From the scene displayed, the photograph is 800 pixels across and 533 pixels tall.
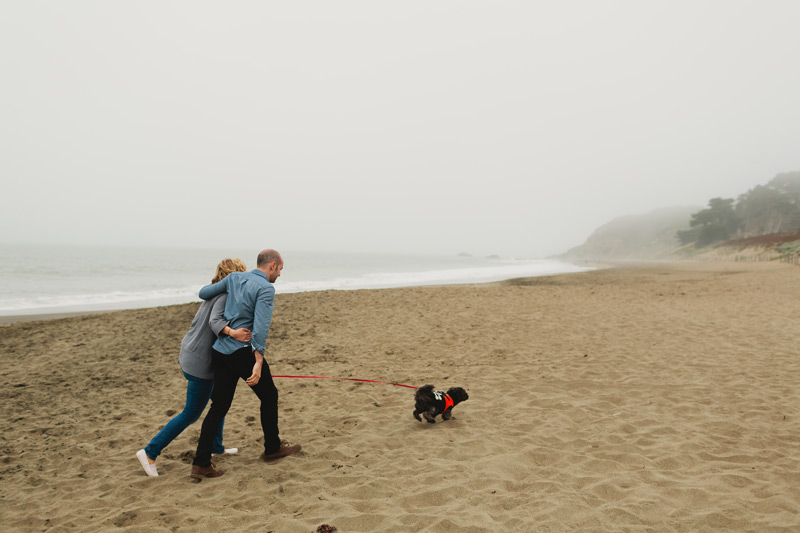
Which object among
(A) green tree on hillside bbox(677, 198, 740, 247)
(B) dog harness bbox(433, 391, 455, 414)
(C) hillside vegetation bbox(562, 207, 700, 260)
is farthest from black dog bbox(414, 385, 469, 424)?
(C) hillside vegetation bbox(562, 207, 700, 260)

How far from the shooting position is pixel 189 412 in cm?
349

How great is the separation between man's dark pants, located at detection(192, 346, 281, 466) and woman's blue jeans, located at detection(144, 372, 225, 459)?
0.31 ft

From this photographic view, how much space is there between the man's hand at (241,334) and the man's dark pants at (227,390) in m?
0.14

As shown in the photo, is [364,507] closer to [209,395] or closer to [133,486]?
[209,395]

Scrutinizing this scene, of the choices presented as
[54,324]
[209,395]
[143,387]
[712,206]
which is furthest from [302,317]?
[712,206]

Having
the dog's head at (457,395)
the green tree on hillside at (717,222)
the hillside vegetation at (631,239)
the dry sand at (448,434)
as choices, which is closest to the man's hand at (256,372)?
the dry sand at (448,434)

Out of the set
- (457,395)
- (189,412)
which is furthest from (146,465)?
(457,395)

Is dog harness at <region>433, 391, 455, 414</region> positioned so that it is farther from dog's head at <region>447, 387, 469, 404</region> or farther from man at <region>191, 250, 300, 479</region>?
man at <region>191, 250, 300, 479</region>

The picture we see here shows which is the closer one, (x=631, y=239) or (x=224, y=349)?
(x=224, y=349)

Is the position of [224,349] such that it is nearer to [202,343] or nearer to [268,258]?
[202,343]

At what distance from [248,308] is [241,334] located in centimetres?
22

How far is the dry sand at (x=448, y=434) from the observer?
2930 mm

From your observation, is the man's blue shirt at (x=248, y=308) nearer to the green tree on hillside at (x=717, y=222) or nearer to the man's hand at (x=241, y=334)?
the man's hand at (x=241, y=334)

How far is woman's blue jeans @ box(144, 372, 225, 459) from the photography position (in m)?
3.43
